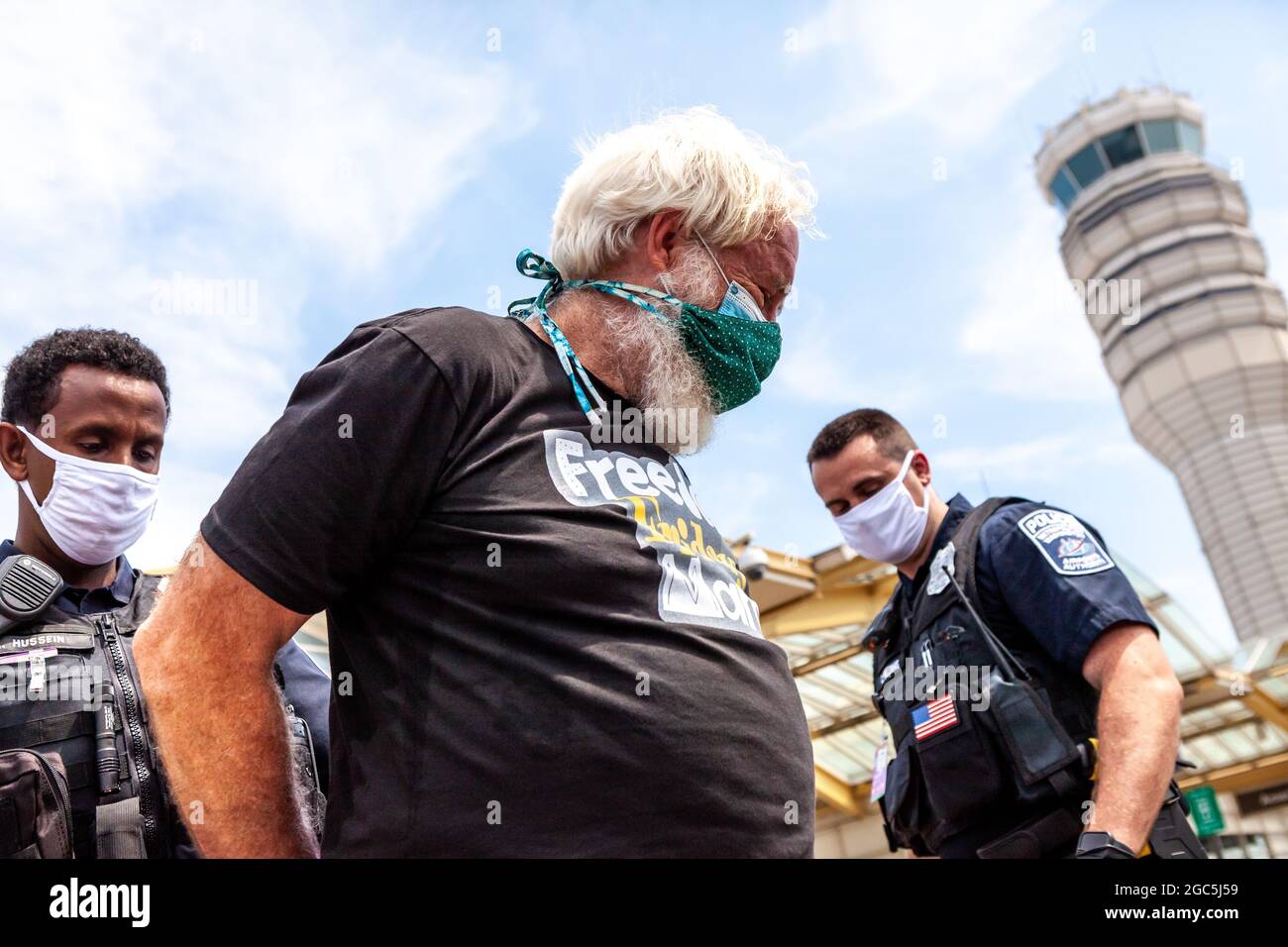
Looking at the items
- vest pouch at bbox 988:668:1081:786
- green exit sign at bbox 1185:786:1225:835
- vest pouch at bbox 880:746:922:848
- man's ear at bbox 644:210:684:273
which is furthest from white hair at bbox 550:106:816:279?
green exit sign at bbox 1185:786:1225:835

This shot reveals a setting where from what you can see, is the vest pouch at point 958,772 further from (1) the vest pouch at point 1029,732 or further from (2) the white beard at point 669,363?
(2) the white beard at point 669,363

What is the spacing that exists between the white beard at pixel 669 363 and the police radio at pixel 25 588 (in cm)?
143

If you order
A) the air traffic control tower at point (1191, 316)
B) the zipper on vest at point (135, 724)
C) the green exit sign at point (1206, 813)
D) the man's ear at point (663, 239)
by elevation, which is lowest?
the green exit sign at point (1206, 813)

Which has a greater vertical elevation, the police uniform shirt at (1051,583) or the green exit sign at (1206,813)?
the police uniform shirt at (1051,583)

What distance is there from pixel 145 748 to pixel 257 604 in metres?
1.05

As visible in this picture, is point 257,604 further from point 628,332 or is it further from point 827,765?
point 827,765

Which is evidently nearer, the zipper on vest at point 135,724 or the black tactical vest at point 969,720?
the zipper on vest at point 135,724

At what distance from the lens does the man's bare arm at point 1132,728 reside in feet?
8.85

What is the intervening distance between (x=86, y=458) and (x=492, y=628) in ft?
5.48

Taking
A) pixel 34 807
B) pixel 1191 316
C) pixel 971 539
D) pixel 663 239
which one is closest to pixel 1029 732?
pixel 971 539

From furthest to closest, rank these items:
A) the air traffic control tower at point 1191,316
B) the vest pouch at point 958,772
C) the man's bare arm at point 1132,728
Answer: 1. the air traffic control tower at point 1191,316
2. the vest pouch at point 958,772
3. the man's bare arm at point 1132,728

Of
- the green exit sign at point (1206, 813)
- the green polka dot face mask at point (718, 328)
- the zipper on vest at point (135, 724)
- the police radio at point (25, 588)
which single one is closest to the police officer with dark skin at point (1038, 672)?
the green polka dot face mask at point (718, 328)

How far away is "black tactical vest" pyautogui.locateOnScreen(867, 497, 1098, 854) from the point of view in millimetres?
2967

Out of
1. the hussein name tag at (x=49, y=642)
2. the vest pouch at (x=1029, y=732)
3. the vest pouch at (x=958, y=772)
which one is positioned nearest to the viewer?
the hussein name tag at (x=49, y=642)
